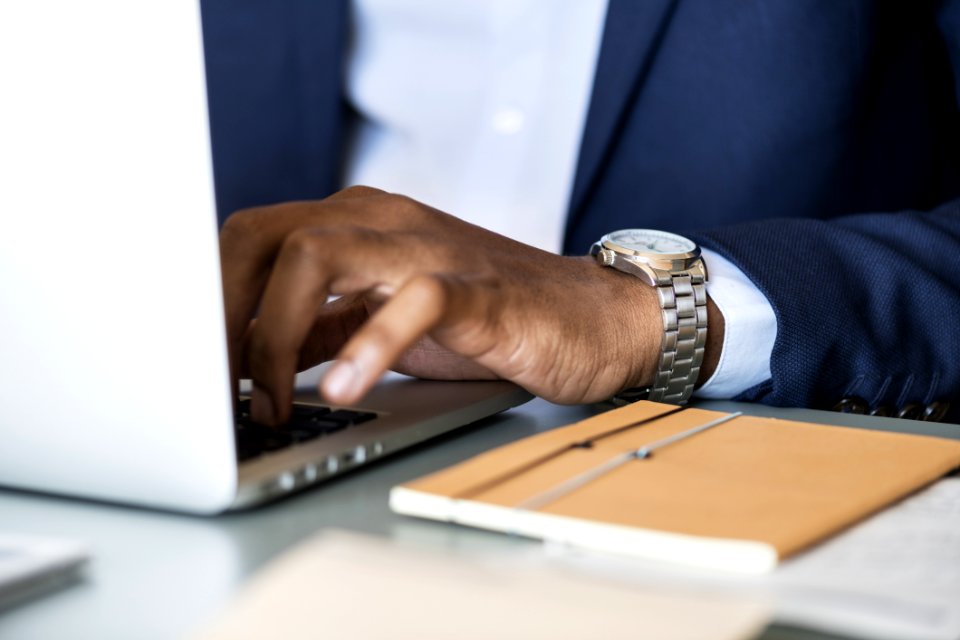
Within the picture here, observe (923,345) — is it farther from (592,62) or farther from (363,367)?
(592,62)

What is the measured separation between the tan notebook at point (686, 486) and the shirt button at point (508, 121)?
995 millimetres

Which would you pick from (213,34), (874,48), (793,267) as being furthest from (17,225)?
(874,48)

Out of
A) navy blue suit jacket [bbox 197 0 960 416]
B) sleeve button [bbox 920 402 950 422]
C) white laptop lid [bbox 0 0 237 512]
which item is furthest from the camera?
navy blue suit jacket [bbox 197 0 960 416]

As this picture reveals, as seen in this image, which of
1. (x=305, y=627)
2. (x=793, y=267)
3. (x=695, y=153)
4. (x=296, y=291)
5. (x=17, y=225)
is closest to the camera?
(x=305, y=627)

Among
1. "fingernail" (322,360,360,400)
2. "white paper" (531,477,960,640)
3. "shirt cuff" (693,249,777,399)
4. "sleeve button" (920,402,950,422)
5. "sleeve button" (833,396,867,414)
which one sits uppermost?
"fingernail" (322,360,360,400)

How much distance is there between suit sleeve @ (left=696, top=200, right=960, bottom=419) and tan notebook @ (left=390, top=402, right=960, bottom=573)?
21 centimetres

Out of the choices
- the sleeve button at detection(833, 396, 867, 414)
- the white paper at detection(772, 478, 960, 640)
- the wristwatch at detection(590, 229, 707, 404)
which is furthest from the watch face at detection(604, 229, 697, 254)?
the white paper at detection(772, 478, 960, 640)

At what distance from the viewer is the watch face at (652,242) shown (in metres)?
0.81

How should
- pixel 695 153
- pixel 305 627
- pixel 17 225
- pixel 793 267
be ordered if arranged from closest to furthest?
pixel 305 627
pixel 17 225
pixel 793 267
pixel 695 153

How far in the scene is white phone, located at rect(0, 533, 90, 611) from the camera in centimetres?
38

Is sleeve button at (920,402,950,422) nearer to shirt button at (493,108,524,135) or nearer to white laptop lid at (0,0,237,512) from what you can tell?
white laptop lid at (0,0,237,512)

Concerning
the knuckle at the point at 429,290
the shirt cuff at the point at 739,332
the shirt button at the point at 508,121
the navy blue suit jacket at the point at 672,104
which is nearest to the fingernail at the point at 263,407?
the knuckle at the point at 429,290

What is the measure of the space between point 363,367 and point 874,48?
124cm

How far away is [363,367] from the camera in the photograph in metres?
0.52
